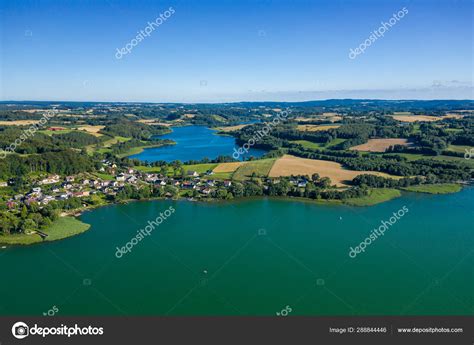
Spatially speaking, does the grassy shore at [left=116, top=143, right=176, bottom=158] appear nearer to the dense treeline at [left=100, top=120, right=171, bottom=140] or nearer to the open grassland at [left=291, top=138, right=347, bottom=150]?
the dense treeline at [left=100, top=120, right=171, bottom=140]

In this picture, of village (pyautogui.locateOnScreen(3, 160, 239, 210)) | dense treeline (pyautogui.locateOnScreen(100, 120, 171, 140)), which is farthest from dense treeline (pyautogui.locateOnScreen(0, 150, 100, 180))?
dense treeline (pyautogui.locateOnScreen(100, 120, 171, 140))

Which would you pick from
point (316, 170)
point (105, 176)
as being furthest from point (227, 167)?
point (105, 176)

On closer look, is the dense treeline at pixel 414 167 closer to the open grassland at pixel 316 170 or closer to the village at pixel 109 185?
the open grassland at pixel 316 170

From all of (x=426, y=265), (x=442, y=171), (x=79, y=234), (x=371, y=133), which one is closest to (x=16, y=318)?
(x=79, y=234)

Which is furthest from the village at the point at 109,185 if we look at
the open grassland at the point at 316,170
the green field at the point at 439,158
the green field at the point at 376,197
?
the green field at the point at 439,158

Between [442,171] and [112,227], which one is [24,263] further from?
[442,171]

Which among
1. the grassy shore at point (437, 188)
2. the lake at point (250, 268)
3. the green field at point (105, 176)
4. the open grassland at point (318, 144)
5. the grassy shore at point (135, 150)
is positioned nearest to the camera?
the lake at point (250, 268)

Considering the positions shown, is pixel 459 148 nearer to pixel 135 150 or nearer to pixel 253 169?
pixel 253 169
